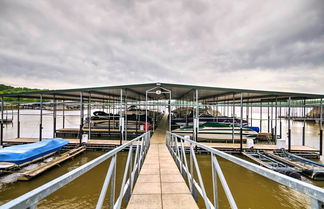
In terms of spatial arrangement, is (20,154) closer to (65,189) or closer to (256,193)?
(65,189)

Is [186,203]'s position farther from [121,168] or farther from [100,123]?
[100,123]

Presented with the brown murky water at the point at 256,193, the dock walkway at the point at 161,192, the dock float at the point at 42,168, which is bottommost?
the brown murky water at the point at 256,193

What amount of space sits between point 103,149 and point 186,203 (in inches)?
363

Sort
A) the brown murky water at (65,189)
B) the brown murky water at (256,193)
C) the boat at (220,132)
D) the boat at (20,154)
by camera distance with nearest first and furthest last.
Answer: the brown murky water at (65,189) → the brown murky water at (256,193) → the boat at (20,154) → the boat at (220,132)

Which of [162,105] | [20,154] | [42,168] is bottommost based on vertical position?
[42,168]

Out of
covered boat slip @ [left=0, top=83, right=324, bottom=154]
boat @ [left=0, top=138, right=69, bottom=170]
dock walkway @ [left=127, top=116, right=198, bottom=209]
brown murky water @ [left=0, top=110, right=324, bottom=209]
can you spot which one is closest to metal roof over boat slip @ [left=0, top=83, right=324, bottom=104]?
covered boat slip @ [left=0, top=83, right=324, bottom=154]

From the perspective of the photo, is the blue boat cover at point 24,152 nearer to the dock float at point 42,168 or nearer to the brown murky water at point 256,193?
the dock float at point 42,168

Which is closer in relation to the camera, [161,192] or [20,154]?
[161,192]

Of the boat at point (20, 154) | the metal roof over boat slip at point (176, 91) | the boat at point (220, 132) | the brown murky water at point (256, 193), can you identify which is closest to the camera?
the brown murky water at point (256, 193)

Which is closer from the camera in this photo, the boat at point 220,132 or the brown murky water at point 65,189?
the brown murky water at point 65,189

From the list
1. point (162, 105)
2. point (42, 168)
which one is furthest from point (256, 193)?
point (42, 168)

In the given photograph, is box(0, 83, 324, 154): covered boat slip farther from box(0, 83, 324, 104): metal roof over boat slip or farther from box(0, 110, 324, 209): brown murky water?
box(0, 110, 324, 209): brown murky water

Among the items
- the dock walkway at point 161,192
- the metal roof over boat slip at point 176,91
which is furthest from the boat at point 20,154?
the dock walkway at point 161,192

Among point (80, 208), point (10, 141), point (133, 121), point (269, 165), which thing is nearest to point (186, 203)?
point (80, 208)
